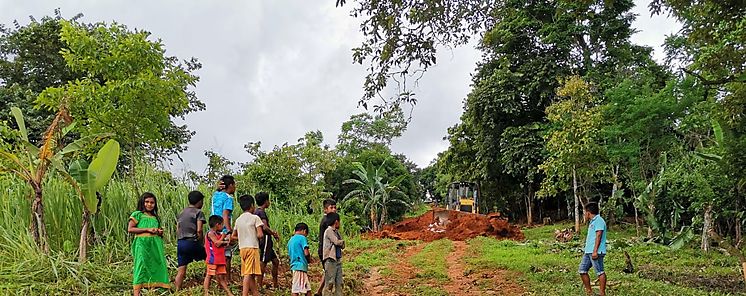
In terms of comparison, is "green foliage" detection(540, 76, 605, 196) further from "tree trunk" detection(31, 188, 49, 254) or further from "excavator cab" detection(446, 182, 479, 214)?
"excavator cab" detection(446, 182, 479, 214)

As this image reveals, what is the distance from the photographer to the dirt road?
Result: 9234 millimetres

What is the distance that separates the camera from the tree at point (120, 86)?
8.81 m

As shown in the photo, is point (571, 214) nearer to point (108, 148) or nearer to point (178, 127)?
point (178, 127)

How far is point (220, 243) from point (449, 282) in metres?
5.07

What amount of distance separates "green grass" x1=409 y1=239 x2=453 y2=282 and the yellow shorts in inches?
190

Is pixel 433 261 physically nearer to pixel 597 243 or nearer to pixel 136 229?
pixel 597 243

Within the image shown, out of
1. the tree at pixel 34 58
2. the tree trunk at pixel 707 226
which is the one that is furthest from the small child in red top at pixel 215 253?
the tree at pixel 34 58

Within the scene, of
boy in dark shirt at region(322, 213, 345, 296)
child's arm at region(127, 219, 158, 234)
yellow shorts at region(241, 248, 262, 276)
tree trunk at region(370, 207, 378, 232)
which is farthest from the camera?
tree trunk at region(370, 207, 378, 232)

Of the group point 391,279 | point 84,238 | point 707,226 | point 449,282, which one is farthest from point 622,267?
point 84,238

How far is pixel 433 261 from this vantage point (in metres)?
13.8

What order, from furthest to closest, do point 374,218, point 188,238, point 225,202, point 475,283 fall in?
point 374,218 < point 475,283 < point 225,202 < point 188,238

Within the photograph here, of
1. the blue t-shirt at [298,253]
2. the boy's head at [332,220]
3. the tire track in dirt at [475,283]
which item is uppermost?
the boy's head at [332,220]

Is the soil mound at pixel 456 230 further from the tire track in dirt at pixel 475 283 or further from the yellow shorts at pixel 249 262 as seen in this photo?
the yellow shorts at pixel 249 262

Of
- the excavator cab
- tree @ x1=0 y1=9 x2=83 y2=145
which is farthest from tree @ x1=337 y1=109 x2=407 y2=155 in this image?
tree @ x1=0 y1=9 x2=83 y2=145
